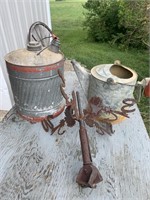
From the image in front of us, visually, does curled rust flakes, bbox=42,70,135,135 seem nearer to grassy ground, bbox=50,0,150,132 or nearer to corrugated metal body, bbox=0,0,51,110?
corrugated metal body, bbox=0,0,51,110

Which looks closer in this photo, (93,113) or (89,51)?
(93,113)

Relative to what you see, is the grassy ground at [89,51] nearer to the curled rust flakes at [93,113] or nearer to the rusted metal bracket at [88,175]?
the curled rust flakes at [93,113]

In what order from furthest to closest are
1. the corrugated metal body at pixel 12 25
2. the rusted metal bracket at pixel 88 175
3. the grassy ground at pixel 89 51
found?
the grassy ground at pixel 89 51
the corrugated metal body at pixel 12 25
the rusted metal bracket at pixel 88 175

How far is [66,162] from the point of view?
0.85 m

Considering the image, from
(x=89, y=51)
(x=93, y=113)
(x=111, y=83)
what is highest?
(x=111, y=83)

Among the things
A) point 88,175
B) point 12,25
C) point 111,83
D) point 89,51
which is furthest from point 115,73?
point 89,51

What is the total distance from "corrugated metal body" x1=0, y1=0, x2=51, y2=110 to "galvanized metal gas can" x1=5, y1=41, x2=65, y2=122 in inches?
23.3

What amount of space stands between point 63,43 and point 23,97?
10.3 feet

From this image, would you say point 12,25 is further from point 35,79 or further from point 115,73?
point 115,73

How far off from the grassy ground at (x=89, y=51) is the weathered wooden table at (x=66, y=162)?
1.32 meters

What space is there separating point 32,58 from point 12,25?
0.78 metres

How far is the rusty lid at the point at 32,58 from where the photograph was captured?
92 centimetres

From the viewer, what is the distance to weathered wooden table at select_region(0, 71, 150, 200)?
0.75 meters

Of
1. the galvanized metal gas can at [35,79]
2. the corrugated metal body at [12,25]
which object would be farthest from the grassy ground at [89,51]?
the galvanized metal gas can at [35,79]
